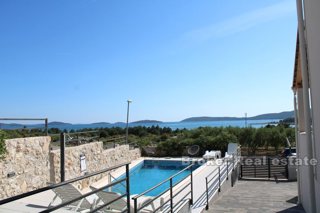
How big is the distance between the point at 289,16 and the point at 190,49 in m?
7.10

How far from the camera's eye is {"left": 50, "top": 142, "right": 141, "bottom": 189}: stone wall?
1057 cm

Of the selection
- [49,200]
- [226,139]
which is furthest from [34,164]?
[226,139]

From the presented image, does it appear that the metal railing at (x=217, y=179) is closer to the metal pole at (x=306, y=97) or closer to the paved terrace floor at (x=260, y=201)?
the paved terrace floor at (x=260, y=201)

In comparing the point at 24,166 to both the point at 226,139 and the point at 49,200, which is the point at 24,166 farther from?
the point at 226,139

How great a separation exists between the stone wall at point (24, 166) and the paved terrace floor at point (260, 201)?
5700mm

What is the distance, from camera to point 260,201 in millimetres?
7328

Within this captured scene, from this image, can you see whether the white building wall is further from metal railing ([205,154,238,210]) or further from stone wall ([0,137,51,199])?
stone wall ([0,137,51,199])

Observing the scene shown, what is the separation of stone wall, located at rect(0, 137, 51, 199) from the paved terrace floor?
570 cm

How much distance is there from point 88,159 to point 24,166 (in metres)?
3.52

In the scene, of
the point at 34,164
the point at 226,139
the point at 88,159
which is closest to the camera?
the point at 34,164

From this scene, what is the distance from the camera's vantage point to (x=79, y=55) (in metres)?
14.8

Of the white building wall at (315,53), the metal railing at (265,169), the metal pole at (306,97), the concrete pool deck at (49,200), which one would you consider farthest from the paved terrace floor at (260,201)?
the metal railing at (265,169)

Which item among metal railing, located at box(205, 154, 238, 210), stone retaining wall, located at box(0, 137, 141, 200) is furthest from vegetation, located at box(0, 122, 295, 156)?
metal railing, located at box(205, 154, 238, 210)

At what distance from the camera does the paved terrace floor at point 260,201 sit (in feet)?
21.2
